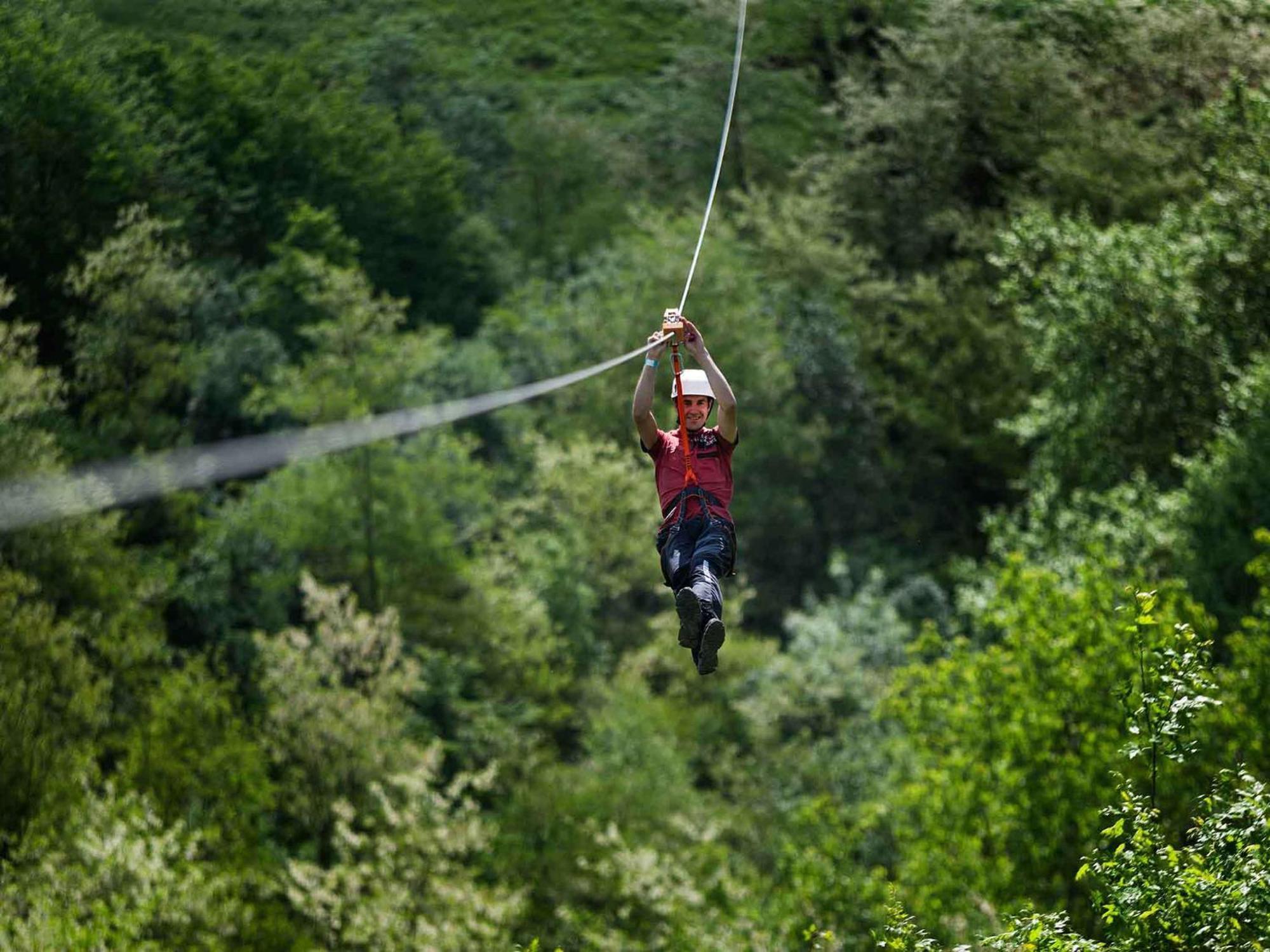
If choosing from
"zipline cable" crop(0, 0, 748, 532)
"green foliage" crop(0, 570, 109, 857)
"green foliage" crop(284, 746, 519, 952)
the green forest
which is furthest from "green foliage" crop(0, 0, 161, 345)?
"green foliage" crop(284, 746, 519, 952)

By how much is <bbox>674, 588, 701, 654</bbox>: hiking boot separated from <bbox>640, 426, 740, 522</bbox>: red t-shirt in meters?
0.73

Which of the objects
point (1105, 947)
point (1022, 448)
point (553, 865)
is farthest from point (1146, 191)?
point (1105, 947)

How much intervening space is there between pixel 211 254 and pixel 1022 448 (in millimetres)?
21825

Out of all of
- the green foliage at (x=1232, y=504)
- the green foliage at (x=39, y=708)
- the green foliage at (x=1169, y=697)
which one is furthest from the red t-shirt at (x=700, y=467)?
the green foliage at (x=1232, y=504)

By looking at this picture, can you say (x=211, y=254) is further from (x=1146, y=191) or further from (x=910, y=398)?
(x=1146, y=191)

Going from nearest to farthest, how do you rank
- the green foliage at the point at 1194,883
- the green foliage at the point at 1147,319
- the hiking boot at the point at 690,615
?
1. the hiking boot at the point at 690,615
2. the green foliage at the point at 1194,883
3. the green foliage at the point at 1147,319

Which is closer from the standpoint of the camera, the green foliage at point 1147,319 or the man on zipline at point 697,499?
the man on zipline at point 697,499

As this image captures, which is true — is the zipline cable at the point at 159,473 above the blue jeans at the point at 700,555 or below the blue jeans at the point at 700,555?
below

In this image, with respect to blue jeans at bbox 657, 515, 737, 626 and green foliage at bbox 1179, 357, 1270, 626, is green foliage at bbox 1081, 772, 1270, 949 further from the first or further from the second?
green foliage at bbox 1179, 357, 1270, 626

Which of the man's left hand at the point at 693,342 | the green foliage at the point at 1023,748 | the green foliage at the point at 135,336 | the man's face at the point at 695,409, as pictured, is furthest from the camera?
the green foliage at the point at 135,336

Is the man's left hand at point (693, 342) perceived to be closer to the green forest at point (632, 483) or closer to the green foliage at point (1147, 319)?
the green forest at point (632, 483)

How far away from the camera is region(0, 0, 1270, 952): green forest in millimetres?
23484

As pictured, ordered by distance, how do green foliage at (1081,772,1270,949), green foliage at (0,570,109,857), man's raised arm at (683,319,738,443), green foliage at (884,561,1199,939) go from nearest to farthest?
man's raised arm at (683,319,738,443)
green foliage at (1081,772,1270,949)
green foliage at (884,561,1199,939)
green foliage at (0,570,109,857)

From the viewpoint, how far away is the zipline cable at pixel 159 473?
93.9ft
